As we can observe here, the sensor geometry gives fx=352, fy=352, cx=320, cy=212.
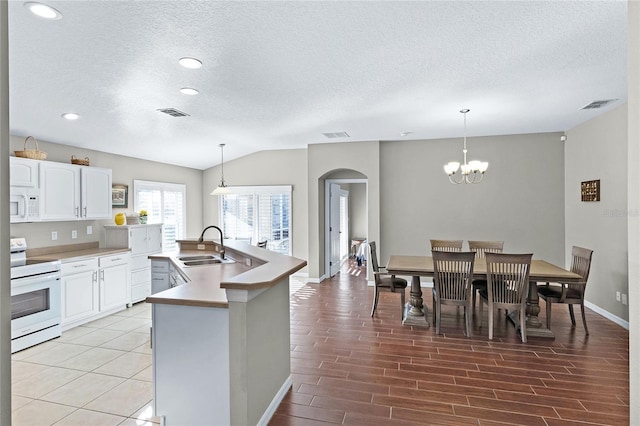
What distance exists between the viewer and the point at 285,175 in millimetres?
7691

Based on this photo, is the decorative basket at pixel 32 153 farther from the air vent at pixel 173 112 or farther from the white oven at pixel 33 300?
the air vent at pixel 173 112

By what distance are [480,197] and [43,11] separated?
6.25m

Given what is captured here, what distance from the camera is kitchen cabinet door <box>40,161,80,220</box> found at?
14.3 ft

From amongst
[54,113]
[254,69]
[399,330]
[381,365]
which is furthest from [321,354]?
[54,113]

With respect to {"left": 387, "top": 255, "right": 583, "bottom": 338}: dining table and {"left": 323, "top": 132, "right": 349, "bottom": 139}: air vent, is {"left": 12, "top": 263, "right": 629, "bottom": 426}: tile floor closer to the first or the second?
{"left": 387, "top": 255, "right": 583, "bottom": 338}: dining table

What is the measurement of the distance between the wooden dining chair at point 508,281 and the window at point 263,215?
15.1 ft

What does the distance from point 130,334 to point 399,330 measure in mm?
3244

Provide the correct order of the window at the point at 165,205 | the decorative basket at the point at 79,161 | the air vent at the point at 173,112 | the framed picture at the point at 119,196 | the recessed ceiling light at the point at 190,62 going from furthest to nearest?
the window at the point at 165,205
the framed picture at the point at 119,196
the decorative basket at the point at 79,161
the air vent at the point at 173,112
the recessed ceiling light at the point at 190,62

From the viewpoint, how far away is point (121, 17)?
2.39 metres

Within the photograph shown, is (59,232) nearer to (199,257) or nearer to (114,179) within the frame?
(114,179)

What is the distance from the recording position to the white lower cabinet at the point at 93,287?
4395mm

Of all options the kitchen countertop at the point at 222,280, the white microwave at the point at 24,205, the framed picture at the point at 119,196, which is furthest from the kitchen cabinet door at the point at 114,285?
the kitchen countertop at the point at 222,280

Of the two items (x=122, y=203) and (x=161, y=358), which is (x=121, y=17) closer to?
(x=161, y=358)

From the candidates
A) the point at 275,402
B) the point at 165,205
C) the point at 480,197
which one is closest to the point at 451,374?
the point at 275,402
